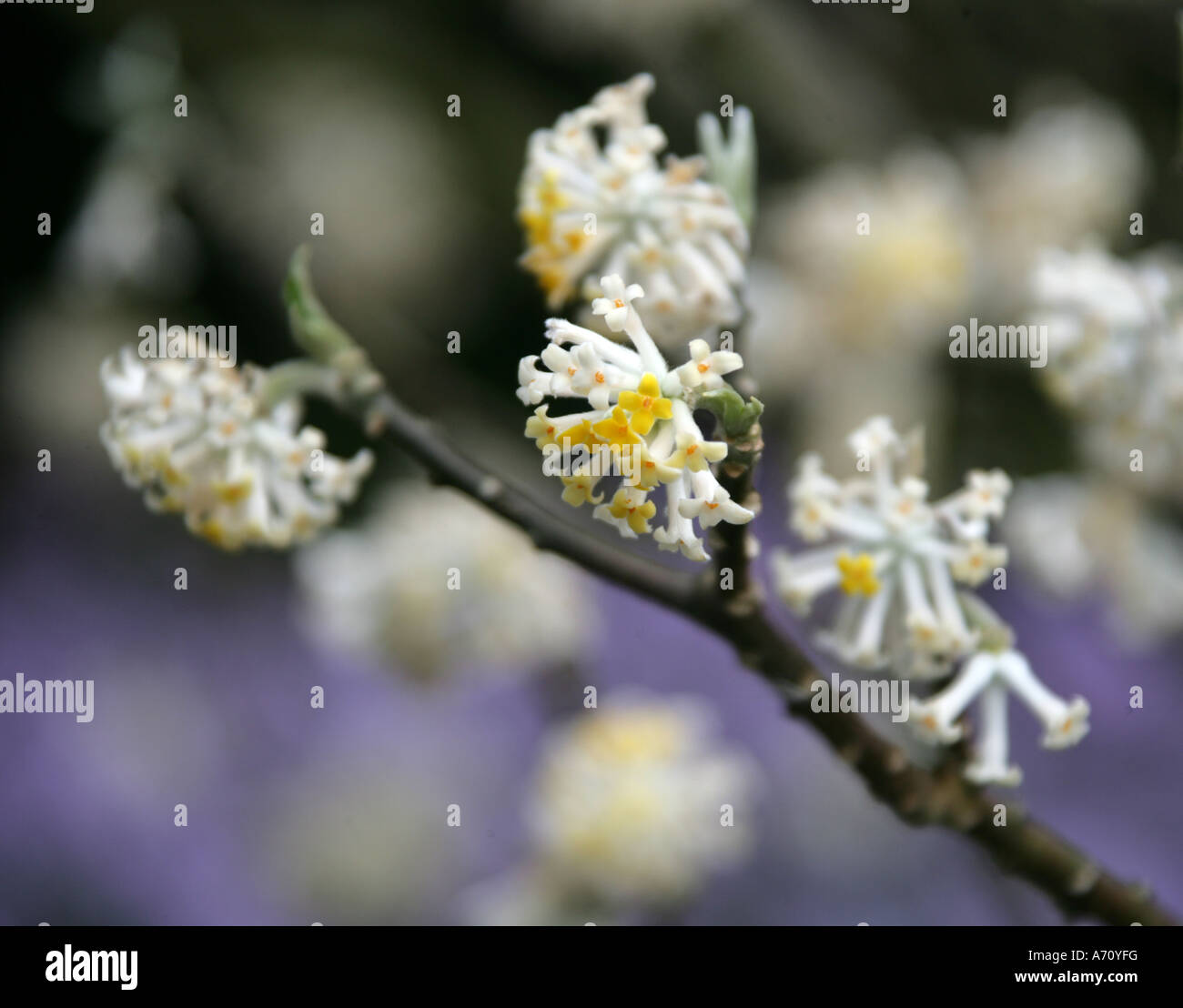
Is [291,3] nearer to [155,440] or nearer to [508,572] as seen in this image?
[508,572]

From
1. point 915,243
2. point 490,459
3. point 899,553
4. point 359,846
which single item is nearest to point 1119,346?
point 899,553

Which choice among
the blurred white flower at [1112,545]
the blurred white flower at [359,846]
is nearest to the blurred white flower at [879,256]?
the blurred white flower at [1112,545]

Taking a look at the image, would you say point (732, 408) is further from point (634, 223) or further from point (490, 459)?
point (490, 459)

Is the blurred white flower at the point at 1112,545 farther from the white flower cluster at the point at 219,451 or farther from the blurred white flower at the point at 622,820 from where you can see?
the white flower cluster at the point at 219,451

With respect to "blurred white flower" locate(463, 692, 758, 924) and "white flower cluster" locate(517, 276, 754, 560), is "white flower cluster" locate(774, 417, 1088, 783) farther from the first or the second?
"blurred white flower" locate(463, 692, 758, 924)

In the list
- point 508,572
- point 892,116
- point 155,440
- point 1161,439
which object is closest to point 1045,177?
point 892,116

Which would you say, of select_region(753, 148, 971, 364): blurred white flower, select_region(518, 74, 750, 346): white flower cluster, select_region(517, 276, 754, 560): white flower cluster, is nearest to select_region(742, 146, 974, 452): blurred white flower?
select_region(753, 148, 971, 364): blurred white flower
